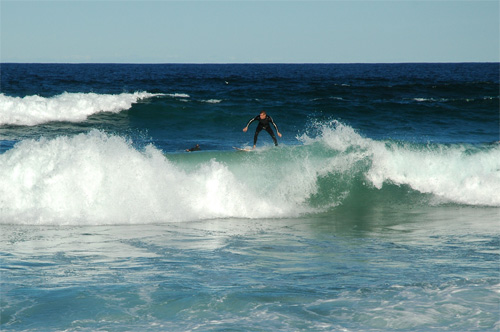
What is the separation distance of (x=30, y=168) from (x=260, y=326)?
815cm

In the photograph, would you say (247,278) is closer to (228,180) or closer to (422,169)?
(228,180)

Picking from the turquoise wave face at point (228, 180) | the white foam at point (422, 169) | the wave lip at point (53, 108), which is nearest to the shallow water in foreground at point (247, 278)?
the turquoise wave face at point (228, 180)

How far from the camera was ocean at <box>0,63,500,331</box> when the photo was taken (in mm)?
5508

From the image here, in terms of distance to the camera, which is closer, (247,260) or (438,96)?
(247,260)

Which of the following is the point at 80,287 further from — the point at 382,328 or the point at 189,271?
the point at 382,328

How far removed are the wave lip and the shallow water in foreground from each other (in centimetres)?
1549

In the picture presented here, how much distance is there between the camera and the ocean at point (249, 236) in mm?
5508

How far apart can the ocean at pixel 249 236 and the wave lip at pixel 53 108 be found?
2.53m

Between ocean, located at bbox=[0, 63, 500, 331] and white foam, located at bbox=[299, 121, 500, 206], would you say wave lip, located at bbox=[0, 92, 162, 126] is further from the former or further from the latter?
white foam, located at bbox=[299, 121, 500, 206]

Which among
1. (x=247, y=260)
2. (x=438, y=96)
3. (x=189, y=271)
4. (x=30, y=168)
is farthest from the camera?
(x=438, y=96)

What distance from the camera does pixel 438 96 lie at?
37250 mm

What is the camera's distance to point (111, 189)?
11.4 metres

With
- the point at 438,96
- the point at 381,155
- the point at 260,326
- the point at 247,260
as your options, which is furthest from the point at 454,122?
the point at 260,326

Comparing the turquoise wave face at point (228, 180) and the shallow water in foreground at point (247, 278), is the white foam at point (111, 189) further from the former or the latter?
the shallow water in foreground at point (247, 278)
